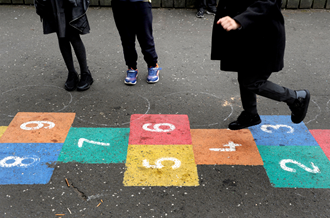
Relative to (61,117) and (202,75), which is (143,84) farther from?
(61,117)

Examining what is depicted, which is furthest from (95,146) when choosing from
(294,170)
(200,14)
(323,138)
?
(200,14)

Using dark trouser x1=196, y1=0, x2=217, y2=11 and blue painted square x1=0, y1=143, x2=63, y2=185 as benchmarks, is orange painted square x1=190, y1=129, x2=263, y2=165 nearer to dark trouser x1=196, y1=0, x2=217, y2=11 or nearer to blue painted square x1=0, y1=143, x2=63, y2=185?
blue painted square x1=0, y1=143, x2=63, y2=185

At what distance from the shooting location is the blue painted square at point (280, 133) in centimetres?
270

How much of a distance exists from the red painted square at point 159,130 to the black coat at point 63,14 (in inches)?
45.7

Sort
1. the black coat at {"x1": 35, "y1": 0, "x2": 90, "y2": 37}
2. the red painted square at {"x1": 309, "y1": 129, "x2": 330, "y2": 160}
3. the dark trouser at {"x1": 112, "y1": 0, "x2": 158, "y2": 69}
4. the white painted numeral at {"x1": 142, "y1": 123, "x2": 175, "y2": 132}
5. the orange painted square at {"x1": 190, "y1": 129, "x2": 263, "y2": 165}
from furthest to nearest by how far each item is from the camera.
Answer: the dark trouser at {"x1": 112, "y1": 0, "x2": 158, "y2": 69} → the black coat at {"x1": 35, "y1": 0, "x2": 90, "y2": 37} → the white painted numeral at {"x1": 142, "y1": 123, "x2": 175, "y2": 132} → the red painted square at {"x1": 309, "y1": 129, "x2": 330, "y2": 160} → the orange painted square at {"x1": 190, "y1": 129, "x2": 263, "y2": 165}

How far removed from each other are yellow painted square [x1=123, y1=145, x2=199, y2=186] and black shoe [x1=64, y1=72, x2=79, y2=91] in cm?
134

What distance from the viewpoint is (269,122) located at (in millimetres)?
2980

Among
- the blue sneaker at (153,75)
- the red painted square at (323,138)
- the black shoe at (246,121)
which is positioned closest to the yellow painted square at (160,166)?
the black shoe at (246,121)

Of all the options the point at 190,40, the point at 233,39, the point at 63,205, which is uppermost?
the point at 233,39

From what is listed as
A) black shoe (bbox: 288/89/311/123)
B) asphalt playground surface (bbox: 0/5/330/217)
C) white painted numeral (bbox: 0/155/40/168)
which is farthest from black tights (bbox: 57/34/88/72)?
black shoe (bbox: 288/89/311/123)

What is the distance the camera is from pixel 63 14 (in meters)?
3.05

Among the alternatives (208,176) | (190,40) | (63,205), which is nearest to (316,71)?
(190,40)

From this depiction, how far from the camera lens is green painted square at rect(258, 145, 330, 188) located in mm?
2262

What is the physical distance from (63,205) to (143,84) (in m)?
1.96
